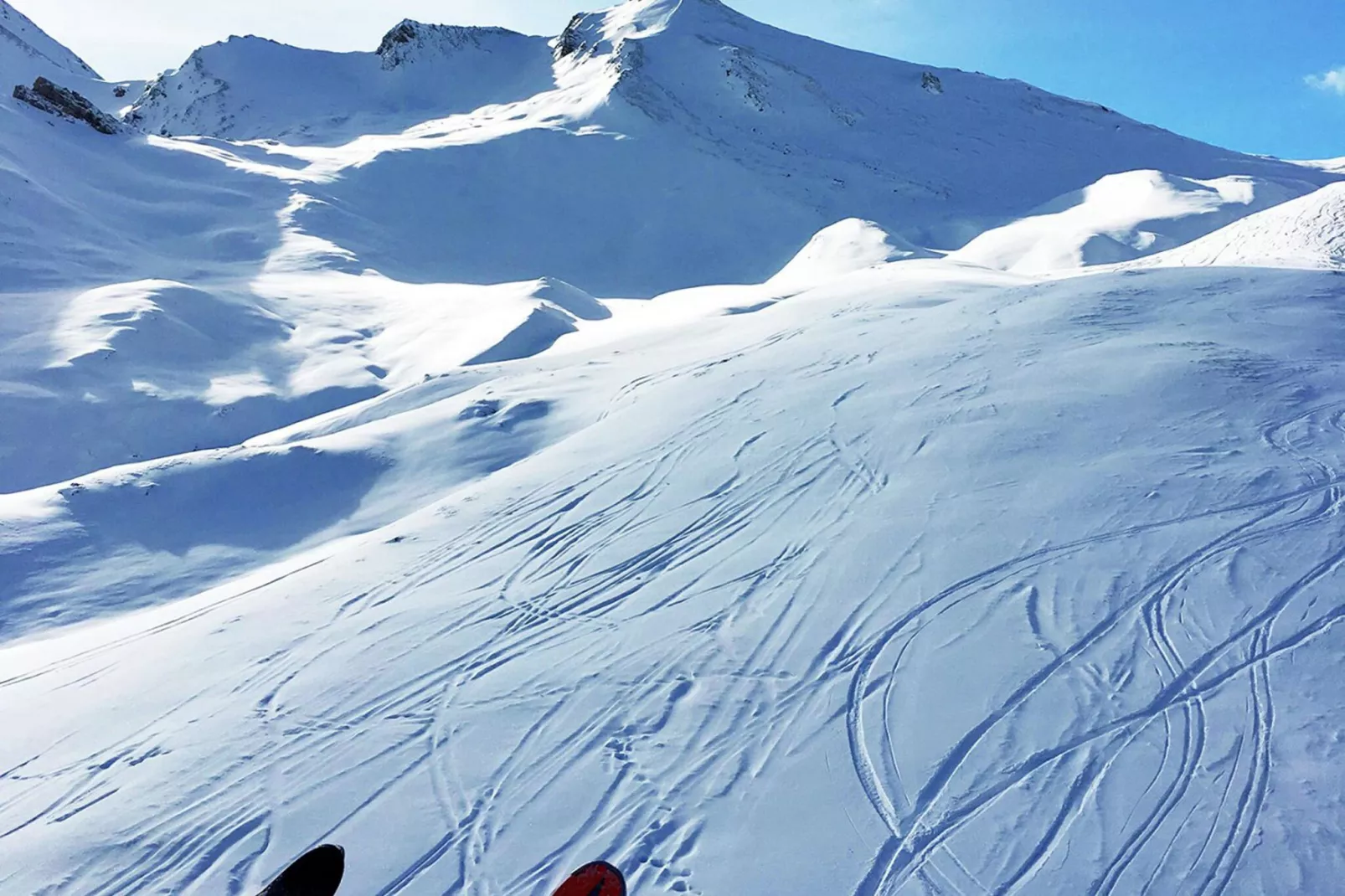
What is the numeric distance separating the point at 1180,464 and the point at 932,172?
96.4 ft

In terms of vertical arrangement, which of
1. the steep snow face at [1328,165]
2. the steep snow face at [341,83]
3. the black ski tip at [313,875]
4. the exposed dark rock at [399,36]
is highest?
the exposed dark rock at [399,36]

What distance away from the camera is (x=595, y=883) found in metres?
3.87

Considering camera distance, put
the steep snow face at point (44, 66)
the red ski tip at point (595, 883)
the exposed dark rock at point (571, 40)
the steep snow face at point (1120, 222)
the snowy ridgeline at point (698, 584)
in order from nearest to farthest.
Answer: the red ski tip at point (595, 883) → the snowy ridgeline at point (698, 584) → the steep snow face at point (1120, 222) → the exposed dark rock at point (571, 40) → the steep snow face at point (44, 66)

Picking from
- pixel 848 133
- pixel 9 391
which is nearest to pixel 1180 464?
Answer: pixel 9 391

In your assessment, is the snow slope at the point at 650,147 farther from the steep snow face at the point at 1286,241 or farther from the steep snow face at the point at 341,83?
the steep snow face at the point at 1286,241

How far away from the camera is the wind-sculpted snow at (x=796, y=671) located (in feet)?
13.3

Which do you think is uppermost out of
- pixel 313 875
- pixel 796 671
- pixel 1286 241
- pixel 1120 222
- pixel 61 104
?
pixel 61 104

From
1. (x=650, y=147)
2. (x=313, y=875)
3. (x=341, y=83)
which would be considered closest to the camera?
(x=313, y=875)

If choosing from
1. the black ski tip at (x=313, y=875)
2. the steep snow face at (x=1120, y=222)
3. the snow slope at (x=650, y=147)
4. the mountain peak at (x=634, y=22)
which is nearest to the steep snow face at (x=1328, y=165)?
the snow slope at (x=650, y=147)

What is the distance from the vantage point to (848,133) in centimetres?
3581

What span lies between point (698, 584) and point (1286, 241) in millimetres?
11851

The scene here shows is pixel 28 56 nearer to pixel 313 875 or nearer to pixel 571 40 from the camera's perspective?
pixel 571 40

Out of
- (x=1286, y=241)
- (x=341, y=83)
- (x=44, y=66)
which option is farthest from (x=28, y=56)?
(x=1286, y=241)

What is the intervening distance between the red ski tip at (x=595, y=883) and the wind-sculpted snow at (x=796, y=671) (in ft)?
0.51
